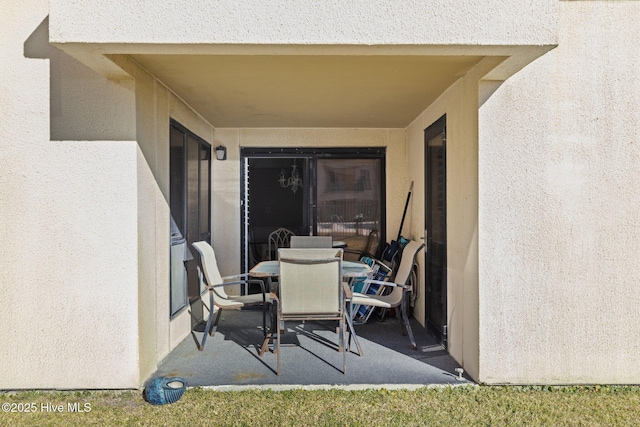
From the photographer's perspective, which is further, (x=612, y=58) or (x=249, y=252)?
(x=249, y=252)

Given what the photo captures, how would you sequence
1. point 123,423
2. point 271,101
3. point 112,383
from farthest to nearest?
1. point 271,101
2. point 112,383
3. point 123,423

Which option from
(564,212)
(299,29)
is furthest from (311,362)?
(299,29)

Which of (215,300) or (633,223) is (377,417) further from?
(633,223)

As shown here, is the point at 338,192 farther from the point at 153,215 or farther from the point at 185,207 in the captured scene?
the point at 153,215

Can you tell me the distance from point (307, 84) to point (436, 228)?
2152 millimetres

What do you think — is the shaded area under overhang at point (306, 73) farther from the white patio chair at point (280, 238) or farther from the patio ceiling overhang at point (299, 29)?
the white patio chair at point (280, 238)

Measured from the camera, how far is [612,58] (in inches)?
132

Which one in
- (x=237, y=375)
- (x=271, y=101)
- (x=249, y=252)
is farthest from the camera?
(x=249, y=252)

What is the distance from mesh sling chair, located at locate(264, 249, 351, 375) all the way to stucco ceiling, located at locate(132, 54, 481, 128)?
1.62 meters

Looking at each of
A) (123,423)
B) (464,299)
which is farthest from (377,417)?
(123,423)

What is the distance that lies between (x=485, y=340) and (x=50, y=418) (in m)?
3.36

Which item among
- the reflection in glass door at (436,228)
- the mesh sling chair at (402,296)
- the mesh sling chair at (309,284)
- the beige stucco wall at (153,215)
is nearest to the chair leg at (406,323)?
the mesh sling chair at (402,296)

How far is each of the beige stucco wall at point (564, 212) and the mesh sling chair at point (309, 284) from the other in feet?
4.08

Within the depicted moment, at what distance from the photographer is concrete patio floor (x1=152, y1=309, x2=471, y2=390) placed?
3492mm
